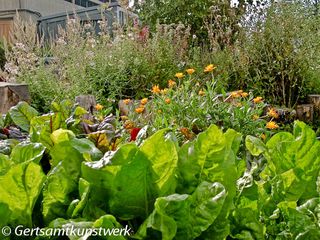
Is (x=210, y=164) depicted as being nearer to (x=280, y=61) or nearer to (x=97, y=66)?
(x=97, y=66)

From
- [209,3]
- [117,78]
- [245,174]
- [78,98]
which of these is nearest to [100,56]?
[117,78]

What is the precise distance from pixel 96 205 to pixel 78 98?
3.24m

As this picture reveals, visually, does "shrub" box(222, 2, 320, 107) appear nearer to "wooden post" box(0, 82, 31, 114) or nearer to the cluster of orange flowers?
the cluster of orange flowers

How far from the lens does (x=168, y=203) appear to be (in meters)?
0.69

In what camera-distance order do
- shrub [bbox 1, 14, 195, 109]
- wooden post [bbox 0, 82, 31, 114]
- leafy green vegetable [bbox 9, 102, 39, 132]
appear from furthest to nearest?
shrub [bbox 1, 14, 195, 109], wooden post [bbox 0, 82, 31, 114], leafy green vegetable [bbox 9, 102, 39, 132]

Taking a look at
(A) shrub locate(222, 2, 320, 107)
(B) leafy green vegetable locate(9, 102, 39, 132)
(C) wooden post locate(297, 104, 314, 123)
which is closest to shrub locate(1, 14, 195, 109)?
(A) shrub locate(222, 2, 320, 107)

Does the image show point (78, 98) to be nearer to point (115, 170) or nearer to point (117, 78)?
point (117, 78)

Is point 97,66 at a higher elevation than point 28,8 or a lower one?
lower

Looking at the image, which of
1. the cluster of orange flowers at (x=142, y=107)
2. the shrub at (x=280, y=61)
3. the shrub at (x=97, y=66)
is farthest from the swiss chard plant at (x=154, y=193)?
the shrub at (x=280, y=61)

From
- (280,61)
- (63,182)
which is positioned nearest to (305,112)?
(280,61)

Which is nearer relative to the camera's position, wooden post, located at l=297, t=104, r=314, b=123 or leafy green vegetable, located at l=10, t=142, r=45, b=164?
leafy green vegetable, located at l=10, t=142, r=45, b=164

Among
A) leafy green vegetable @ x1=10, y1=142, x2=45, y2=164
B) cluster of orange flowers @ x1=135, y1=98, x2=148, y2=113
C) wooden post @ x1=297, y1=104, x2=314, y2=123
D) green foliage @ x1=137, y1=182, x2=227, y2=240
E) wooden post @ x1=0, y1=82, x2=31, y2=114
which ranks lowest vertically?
wooden post @ x1=297, y1=104, x2=314, y2=123

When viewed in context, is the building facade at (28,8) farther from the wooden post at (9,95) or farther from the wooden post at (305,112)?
the wooden post at (305,112)

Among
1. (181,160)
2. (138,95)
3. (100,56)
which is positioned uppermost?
(181,160)
